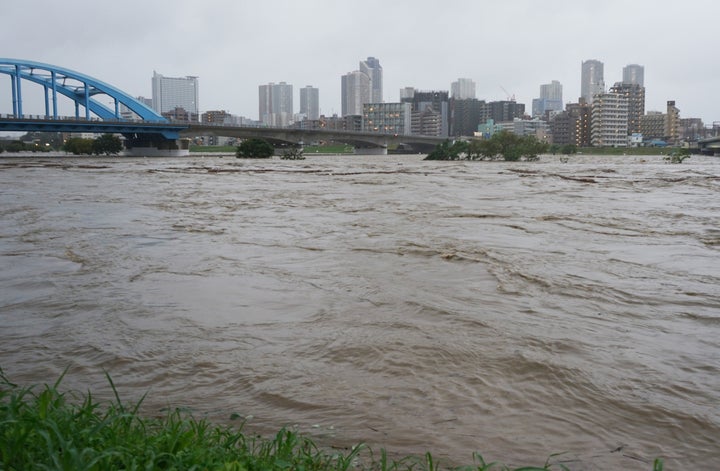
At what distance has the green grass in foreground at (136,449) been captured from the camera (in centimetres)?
254

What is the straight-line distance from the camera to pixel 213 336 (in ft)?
17.5

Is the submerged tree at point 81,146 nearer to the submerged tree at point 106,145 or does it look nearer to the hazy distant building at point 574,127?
the submerged tree at point 106,145

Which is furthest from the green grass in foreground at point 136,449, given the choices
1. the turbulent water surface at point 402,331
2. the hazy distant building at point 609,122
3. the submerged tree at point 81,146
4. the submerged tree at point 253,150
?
the hazy distant building at point 609,122

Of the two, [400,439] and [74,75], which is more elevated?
[74,75]

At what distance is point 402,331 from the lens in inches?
216

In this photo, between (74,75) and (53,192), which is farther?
(74,75)

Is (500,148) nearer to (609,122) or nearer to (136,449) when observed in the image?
(136,449)

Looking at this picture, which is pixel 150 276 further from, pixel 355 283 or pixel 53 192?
pixel 53 192

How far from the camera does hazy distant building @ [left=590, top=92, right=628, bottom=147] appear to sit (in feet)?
550

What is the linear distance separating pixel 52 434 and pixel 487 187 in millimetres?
22598

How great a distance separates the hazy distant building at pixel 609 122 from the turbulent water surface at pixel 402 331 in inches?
6620

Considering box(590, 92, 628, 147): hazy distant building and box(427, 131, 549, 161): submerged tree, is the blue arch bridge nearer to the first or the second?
box(427, 131, 549, 161): submerged tree

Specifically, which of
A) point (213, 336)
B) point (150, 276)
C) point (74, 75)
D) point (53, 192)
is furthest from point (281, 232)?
point (74, 75)

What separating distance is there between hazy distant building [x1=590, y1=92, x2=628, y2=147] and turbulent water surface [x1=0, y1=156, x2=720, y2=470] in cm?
16816
